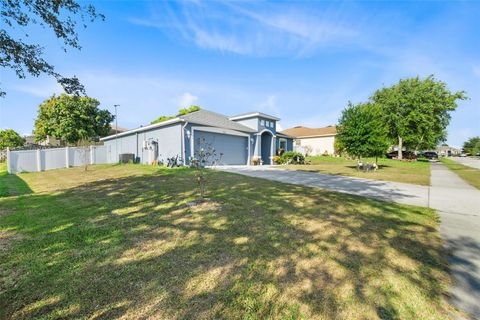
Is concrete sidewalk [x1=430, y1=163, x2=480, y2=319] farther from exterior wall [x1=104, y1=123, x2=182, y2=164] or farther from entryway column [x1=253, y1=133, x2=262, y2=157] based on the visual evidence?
entryway column [x1=253, y1=133, x2=262, y2=157]

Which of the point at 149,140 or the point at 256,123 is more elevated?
the point at 256,123

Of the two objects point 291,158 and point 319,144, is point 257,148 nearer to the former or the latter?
point 291,158

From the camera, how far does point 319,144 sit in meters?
39.2

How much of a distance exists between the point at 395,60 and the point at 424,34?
8.60 ft

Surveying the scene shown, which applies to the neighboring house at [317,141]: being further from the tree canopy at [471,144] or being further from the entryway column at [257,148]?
the tree canopy at [471,144]

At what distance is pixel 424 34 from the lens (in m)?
9.88

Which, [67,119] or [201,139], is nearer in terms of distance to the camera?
[201,139]

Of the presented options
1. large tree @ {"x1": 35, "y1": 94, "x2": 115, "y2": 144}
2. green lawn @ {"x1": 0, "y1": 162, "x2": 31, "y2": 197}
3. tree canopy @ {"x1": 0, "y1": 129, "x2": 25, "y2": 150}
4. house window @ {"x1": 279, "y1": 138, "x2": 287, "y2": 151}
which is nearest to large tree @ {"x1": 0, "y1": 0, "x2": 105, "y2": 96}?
green lawn @ {"x1": 0, "y1": 162, "x2": 31, "y2": 197}

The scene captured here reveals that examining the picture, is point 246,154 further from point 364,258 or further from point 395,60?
point 364,258

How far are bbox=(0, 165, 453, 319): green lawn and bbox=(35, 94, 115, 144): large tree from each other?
29084 mm

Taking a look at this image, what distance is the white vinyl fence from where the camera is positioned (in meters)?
14.3

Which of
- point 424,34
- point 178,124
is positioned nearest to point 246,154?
point 178,124

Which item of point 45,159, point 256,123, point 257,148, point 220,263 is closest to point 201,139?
point 257,148

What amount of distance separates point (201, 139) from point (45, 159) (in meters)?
13.2
